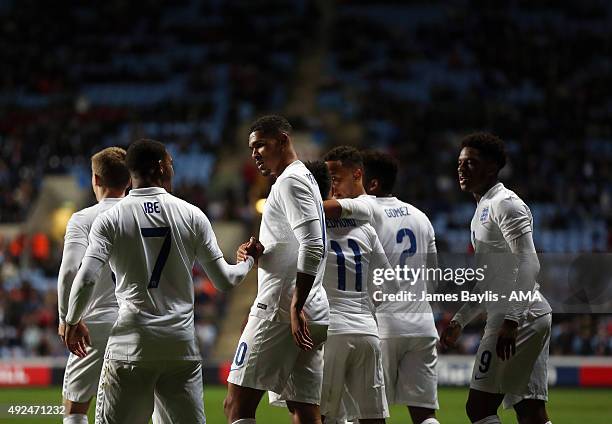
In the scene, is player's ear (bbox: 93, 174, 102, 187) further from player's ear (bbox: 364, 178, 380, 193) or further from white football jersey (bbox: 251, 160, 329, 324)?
player's ear (bbox: 364, 178, 380, 193)

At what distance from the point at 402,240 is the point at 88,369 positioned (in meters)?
2.35

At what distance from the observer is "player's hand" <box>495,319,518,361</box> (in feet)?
20.3

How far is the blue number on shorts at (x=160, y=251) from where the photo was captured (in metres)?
5.47

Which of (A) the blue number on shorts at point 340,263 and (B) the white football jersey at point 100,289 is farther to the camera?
(A) the blue number on shorts at point 340,263

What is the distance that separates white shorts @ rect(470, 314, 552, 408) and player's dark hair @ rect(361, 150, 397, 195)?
1.43 m

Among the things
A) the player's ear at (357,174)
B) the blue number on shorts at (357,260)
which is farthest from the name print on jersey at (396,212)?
the blue number on shorts at (357,260)

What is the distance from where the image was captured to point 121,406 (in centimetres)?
538

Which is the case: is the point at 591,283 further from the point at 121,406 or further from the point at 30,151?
the point at 30,151

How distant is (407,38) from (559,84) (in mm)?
5025

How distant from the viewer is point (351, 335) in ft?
21.5

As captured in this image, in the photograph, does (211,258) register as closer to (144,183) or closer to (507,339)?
(144,183)

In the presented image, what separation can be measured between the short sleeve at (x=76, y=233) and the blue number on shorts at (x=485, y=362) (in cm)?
259

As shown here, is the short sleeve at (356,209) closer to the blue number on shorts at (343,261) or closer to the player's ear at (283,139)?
the blue number on shorts at (343,261)

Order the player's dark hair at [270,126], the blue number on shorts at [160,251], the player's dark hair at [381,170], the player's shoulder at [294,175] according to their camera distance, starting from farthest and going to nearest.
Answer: the player's dark hair at [381,170] → the player's dark hair at [270,126] → the player's shoulder at [294,175] → the blue number on shorts at [160,251]
